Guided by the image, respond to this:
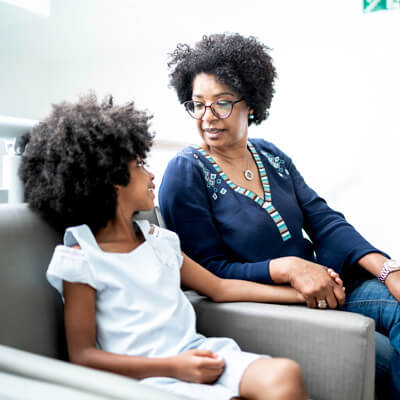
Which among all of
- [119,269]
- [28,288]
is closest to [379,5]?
[119,269]

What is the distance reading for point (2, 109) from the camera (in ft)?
8.62

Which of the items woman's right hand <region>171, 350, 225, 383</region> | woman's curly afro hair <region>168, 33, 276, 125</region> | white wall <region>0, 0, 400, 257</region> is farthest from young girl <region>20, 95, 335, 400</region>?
white wall <region>0, 0, 400, 257</region>

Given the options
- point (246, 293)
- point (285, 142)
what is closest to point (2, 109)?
point (285, 142)

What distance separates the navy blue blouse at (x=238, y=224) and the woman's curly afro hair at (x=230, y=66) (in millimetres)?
248

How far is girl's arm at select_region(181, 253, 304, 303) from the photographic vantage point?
4.09 feet

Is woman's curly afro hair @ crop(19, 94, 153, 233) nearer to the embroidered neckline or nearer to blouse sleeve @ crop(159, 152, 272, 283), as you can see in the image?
blouse sleeve @ crop(159, 152, 272, 283)

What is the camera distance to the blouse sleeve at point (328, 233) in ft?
4.92

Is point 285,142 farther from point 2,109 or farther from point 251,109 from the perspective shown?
point 2,109

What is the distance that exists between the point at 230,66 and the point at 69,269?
898 millimetres

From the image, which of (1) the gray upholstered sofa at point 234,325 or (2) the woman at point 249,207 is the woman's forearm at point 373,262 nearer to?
(2) the woman at point 249,207

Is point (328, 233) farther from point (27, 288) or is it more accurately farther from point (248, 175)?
point (27, 288)

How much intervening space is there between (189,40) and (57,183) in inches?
94.7

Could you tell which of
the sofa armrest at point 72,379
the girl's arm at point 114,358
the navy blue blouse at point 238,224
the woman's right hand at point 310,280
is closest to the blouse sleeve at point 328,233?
the navy blue blouse at point 238,224

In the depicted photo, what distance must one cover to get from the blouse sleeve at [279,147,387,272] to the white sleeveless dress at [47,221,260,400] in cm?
59
